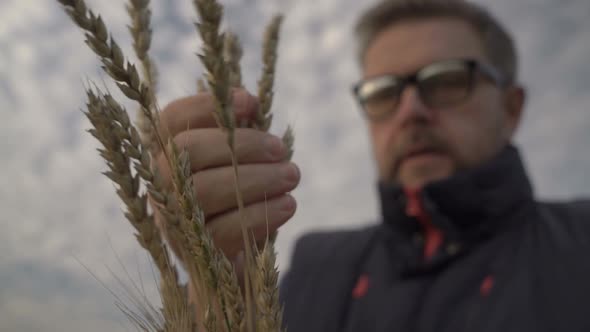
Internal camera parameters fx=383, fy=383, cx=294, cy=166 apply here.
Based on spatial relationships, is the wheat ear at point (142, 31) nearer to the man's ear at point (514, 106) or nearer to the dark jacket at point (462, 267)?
the dark jacket at point (462, 267)

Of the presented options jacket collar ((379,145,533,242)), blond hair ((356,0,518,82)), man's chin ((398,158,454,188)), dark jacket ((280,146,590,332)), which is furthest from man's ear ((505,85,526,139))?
man's chin ((398,158,454,188))

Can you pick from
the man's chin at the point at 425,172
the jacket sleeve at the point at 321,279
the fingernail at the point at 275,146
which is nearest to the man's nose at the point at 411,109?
the man's chin at the point at 425,172

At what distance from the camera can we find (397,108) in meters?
3.13

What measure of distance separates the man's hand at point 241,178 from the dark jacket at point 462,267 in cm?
170

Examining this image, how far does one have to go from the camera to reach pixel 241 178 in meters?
0.80

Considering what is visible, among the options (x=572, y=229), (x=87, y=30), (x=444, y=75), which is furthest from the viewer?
(x=444, y=75)

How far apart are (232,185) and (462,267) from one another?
213cm

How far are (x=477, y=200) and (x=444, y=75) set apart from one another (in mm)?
1046

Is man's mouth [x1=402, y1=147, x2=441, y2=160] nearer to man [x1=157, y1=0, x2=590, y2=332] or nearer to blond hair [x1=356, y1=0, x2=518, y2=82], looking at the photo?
man [x1=157, y1=0, x2=590, y2=332]

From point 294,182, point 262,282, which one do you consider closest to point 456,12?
point 294,182

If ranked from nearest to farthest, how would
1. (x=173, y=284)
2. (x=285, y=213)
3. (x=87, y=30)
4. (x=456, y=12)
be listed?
(x=87, y=30), (x=173, y=284), (x=285, y=213), (x=456, y=12)

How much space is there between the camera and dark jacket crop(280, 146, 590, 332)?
2.12 meters

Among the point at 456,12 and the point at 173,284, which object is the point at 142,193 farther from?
the point at 456,12

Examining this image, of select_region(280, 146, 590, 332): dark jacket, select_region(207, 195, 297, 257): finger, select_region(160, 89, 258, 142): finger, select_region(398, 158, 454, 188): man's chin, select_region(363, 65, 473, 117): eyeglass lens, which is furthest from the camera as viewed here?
select_region(363, 65, 473, 117): eyeglass lens
